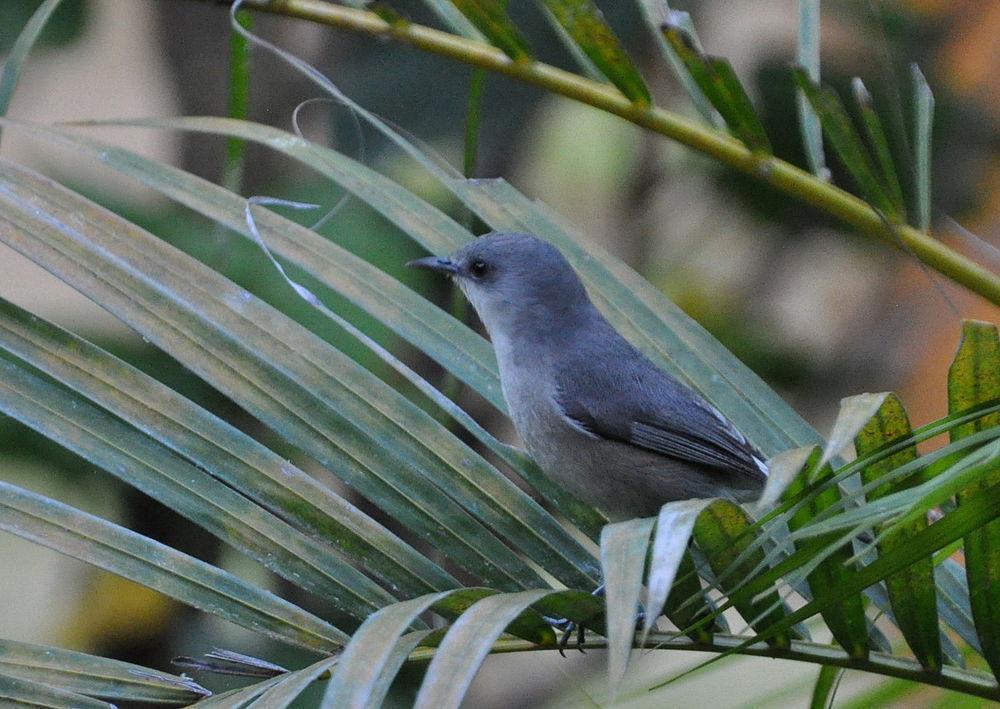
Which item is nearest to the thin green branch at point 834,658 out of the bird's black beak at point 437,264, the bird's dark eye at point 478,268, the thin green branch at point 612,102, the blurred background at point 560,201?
the thin green branch at point 612,102

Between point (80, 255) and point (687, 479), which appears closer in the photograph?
point (80, 255)

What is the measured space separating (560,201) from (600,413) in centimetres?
333

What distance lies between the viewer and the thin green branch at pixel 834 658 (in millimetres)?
1938

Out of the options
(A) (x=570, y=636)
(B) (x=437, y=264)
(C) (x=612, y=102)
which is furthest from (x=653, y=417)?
(A) (x=570, y=636)

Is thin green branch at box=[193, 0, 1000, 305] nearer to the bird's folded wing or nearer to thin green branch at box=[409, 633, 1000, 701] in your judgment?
the bird's folded wing

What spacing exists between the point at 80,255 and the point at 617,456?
1.47m

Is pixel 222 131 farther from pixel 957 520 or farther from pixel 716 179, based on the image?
pixel 716 179

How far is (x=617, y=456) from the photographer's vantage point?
120 inches

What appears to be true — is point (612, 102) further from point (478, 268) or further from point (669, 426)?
point (478, 268)

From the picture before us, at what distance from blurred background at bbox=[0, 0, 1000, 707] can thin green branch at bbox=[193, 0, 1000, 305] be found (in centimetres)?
144

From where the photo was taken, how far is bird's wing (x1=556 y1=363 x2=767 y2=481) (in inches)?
116

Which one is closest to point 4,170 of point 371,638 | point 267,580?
point 371,638

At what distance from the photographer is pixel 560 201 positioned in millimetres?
6305

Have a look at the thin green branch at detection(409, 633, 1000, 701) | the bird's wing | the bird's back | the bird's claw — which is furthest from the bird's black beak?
the thin green branch at detection(409, 633, 1000, 701)
